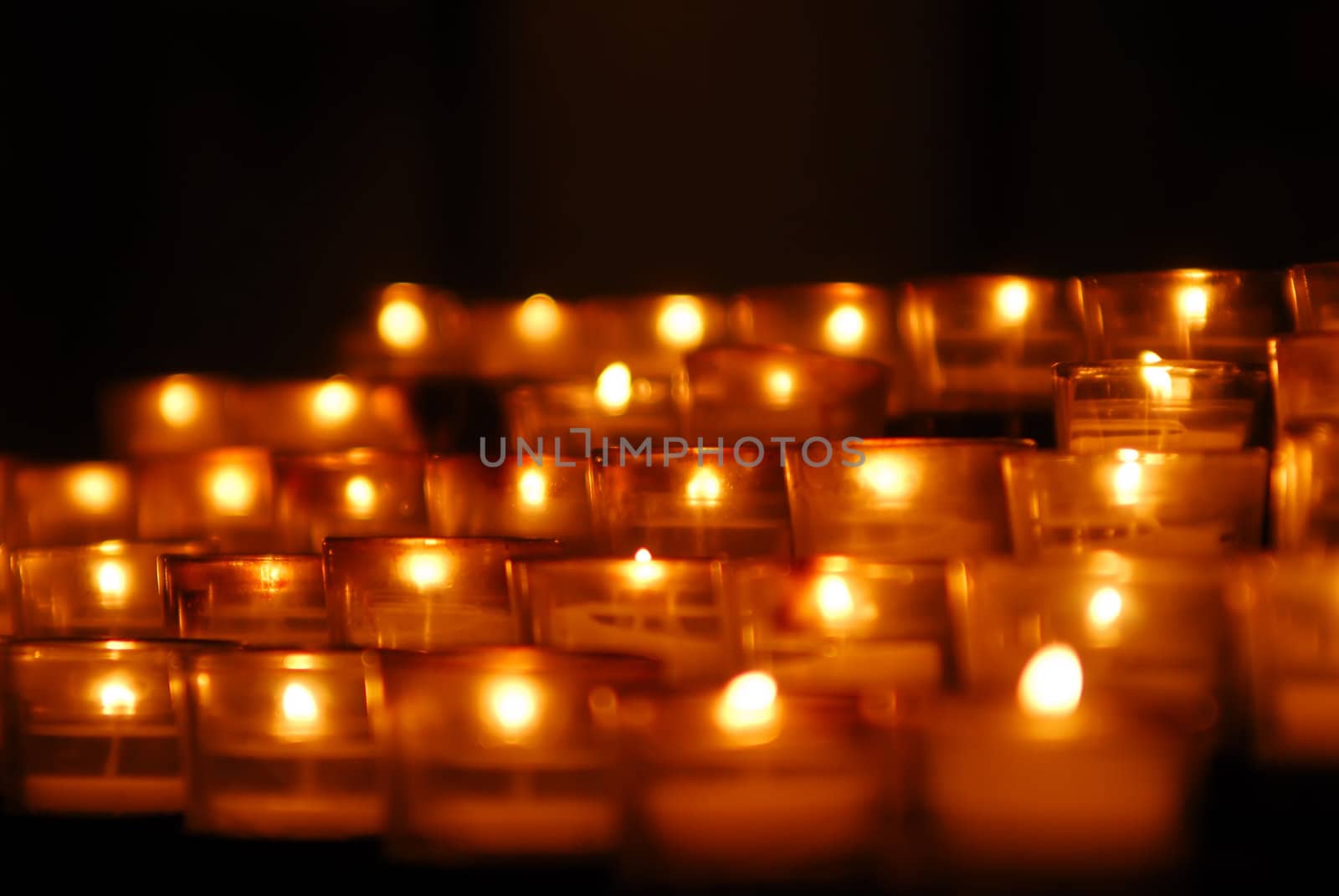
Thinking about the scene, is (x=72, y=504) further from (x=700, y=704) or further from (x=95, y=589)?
(x=700, y=704)

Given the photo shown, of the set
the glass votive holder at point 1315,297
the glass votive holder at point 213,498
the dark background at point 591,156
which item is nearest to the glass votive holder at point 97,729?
the glass votive holder at point 213,498

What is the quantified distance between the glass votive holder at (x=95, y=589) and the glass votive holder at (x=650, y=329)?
1.41 feet

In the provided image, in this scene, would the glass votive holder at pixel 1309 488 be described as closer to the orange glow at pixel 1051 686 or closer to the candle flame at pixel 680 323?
the orange glow at pixel 1051 686

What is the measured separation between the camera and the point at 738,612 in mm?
712

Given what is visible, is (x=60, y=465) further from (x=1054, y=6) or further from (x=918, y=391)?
(x=1054, y=6)

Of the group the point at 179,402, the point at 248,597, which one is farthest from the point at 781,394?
the point at 179,402

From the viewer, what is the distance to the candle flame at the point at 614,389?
1003mm

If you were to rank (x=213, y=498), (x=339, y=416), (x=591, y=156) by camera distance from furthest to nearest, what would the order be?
(x=591, y=156) < (x=339, y=416) < (x=213, y=498)

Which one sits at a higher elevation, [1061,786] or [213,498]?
[213,498]

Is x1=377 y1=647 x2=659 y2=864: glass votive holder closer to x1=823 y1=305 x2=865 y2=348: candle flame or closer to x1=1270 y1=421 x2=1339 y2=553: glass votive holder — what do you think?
x1=1270 y1=421 x2=1339 y2=553: glass votive holder

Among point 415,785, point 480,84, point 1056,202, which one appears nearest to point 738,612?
point 415,785

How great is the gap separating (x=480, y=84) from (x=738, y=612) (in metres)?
1.12

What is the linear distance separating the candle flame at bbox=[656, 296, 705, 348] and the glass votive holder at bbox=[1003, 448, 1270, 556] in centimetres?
51

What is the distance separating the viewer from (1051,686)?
54 cm
